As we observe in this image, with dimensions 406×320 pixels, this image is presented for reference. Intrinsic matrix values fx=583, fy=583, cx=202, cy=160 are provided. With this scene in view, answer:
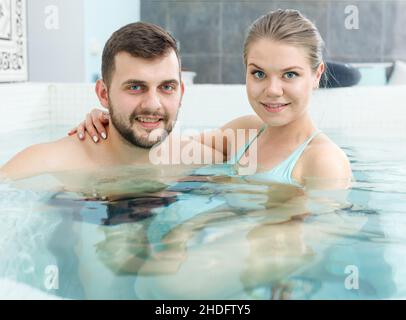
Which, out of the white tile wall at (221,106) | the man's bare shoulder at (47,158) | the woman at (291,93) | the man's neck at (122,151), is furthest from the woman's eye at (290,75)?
the white tile wall at (221,106)

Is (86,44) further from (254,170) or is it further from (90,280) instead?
(90,280)

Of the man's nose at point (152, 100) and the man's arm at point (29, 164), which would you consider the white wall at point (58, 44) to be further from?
the man's nose at point (152, 100)

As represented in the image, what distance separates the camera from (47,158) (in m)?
1.97

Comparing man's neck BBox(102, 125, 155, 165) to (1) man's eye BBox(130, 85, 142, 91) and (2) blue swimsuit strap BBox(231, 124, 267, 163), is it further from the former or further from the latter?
(2) blue swimsuit strap BBox(231, 124, 267, 163)

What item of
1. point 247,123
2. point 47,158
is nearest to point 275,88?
point 247,123

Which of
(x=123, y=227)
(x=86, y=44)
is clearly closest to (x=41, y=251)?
(x=123, y=227)

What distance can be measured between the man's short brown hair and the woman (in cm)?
27

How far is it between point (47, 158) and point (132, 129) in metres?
0.35

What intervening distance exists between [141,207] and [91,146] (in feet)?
1.67

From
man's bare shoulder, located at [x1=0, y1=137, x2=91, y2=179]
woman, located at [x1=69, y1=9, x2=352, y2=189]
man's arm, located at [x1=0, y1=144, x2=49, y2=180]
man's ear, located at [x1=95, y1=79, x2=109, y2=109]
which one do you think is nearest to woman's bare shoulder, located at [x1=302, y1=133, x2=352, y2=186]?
woman, located at [x1=69, y1=9, x2=352, y2=189]

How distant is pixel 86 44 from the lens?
173 inches

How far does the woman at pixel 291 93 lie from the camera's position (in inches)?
67.8

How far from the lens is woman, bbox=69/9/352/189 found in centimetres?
172

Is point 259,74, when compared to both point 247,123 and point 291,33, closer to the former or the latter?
point 291,33
